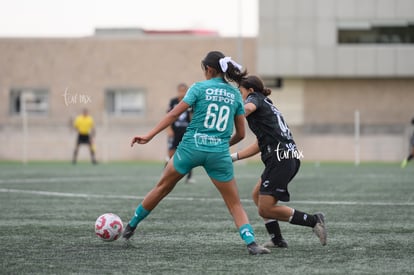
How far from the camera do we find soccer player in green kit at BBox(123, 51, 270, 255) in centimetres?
839

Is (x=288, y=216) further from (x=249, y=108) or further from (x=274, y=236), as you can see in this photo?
(x=249, y=108)

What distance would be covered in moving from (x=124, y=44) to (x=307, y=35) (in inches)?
362

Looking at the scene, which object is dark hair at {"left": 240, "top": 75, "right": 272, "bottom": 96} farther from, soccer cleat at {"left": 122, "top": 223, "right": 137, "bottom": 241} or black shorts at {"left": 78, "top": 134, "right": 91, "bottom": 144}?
black shorts at {"left": 78, "top": 134, "right": 91, "bottom": 144}

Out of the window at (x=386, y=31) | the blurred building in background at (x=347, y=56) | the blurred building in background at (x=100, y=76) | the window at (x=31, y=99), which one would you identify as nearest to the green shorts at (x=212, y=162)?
the blurred building in background at (x=347, y=56)

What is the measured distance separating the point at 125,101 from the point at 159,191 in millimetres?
36929

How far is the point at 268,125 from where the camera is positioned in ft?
29.1

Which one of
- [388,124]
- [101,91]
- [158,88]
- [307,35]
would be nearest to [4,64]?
[101,91]

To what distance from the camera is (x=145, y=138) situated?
27.6 ft

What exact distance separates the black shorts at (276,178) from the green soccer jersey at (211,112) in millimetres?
576

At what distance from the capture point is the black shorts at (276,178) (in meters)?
8.76

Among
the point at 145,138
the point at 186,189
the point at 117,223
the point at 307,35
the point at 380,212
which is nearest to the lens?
the point at 145,138

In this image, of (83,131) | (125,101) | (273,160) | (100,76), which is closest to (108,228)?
(273,160)

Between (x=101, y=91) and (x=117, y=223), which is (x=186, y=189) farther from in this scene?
(x=101, y=91)

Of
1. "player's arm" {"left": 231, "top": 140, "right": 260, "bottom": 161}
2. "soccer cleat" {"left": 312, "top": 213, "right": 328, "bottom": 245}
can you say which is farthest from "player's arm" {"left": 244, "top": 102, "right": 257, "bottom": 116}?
"soccer cleat" {"left": 312, "top": 213, "right": 328, "bottom": 245}
